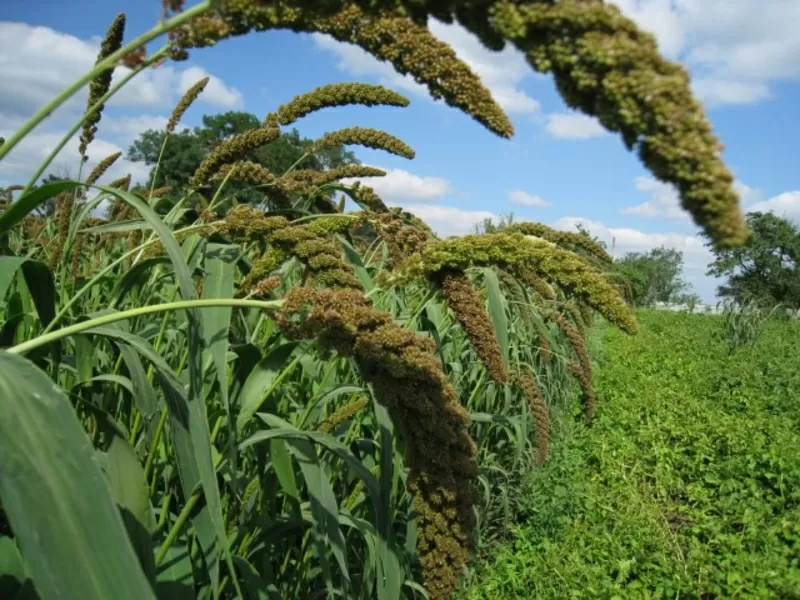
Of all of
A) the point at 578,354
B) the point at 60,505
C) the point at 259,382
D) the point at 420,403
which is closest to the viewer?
the point at 60,505

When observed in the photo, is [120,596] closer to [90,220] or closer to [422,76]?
[422,76]

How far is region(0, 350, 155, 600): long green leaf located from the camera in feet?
2.09

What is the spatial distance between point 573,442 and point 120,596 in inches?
214

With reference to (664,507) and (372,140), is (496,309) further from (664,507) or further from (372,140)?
(664,507)

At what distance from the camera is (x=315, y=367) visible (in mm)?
2092

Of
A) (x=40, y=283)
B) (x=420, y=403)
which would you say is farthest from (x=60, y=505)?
(x=40, y=283)

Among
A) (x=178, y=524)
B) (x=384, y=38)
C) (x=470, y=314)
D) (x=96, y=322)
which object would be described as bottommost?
(x=178, y=524)

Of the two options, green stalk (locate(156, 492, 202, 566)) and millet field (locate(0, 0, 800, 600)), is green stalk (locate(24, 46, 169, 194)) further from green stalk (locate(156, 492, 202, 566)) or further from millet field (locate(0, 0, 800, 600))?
green stalk (locate(156, 492, 202, 566))

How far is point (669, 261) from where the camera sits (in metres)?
70.2

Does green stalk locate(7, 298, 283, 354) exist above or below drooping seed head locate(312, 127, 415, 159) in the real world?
below

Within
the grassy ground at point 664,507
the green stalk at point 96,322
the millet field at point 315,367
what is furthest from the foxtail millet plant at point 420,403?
the grassy ground at point 664,507

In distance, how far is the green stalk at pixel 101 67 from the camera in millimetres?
707

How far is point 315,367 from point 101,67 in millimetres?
1458

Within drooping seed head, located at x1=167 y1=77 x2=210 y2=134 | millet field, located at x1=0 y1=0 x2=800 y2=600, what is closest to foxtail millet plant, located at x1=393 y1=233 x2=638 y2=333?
millet field, located at x1=0 y1=0 x2=800 y2=600
